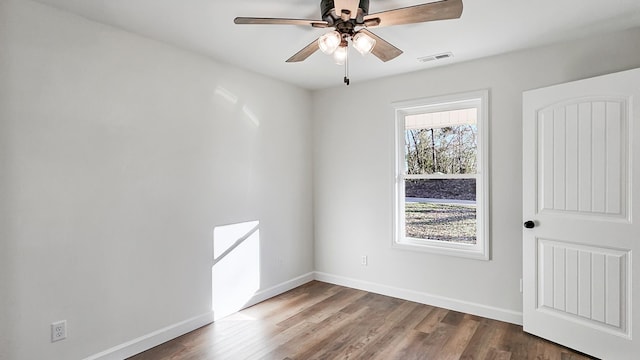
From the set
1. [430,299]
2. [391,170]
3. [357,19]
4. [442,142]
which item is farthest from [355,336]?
[357,19]

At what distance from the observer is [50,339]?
222 centimetres

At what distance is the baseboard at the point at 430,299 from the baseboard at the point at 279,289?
0.20m

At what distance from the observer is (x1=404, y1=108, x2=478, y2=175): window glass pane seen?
352cm

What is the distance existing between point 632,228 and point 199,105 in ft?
11.5

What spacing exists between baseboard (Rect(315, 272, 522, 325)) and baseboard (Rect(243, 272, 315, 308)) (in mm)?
196

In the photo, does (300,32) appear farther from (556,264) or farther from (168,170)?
(556,264)

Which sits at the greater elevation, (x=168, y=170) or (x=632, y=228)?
(x=168, y=170)

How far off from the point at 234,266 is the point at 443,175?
7.77 ft

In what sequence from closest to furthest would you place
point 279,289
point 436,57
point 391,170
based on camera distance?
1. point 436,57
2. point 391,170
3. point 279,289

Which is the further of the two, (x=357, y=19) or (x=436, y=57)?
(x=436, y=57)

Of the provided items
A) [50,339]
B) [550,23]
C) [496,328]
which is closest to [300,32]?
[550,23]

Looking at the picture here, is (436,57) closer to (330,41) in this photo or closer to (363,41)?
(363,41)

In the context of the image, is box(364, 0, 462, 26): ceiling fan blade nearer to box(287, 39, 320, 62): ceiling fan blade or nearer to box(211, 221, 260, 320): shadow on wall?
box(287, 39, 320, 62): ceiling fan blade

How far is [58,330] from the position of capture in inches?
88.9
